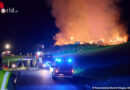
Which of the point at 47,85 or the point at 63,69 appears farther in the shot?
the point at 63,69

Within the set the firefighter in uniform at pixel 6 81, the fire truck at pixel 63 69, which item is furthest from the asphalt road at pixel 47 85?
the firefighter in uniform at pixel 6 81

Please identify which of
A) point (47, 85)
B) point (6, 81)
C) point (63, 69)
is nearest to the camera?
point (6, 81)

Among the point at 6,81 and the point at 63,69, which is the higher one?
the point at 63,69

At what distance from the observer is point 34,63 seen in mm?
48688

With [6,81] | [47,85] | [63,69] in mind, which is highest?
[63,69]

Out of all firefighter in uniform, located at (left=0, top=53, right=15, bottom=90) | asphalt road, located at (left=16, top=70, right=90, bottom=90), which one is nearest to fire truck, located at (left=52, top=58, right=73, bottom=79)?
asphalt road, located at (left=16, top=70, right=90, bottom=90)

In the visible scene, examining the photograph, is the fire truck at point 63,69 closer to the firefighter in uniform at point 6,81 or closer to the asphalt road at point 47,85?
the asphalt road at point 47,85

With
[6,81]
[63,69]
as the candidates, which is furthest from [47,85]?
[6,81]

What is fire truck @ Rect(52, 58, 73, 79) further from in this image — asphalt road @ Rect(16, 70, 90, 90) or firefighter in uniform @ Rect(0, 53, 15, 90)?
firefighter in uniform @ Rect(0, 53, 15, 90)

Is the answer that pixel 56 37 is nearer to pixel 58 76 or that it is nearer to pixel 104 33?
pixel 104 33

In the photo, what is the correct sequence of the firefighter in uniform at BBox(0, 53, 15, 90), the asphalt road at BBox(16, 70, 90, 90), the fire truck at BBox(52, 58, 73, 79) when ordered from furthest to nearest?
the fire truck at BBox(52, 58, 73, 79), the asphalt road at BBox(16, 70, 90, 90), the firefighter in uniform at BBox(0, 53, 15, 90)

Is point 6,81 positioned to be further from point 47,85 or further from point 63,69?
point 63,69

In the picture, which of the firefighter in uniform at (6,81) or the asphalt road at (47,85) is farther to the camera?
the asphalt road at (47,85)

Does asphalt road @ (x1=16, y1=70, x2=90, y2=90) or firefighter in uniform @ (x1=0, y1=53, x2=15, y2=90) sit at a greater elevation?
firefighter in uniform @ (x1=0, y1=53, x2=15, y2=90)
